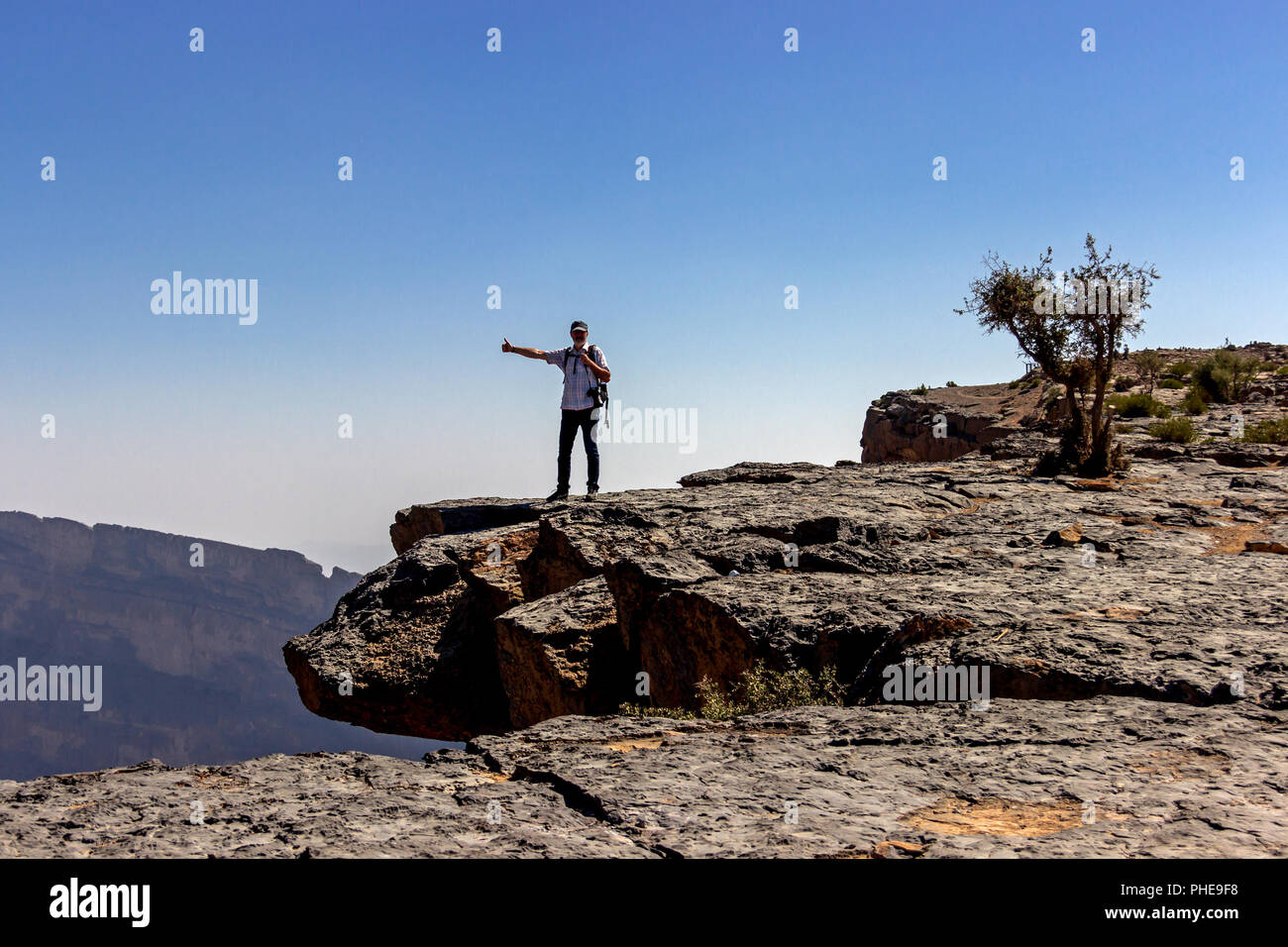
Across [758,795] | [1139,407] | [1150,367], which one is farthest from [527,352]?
[1150,367]

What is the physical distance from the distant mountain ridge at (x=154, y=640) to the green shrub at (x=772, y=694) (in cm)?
13676

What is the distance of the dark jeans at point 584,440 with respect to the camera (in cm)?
1198

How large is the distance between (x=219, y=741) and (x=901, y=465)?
494 ft

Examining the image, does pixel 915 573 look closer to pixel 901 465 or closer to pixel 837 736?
pixel 837 736

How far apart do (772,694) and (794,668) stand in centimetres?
47

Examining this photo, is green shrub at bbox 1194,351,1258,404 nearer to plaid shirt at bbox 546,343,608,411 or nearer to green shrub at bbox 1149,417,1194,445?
green shrub at bbox 1149,417,1194,445

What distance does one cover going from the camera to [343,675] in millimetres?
11070

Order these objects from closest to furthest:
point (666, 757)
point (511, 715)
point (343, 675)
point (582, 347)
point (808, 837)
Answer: point (808, 837) → point (666, 757) → point (511, 715) → point (343, 675) → point (582, 347)

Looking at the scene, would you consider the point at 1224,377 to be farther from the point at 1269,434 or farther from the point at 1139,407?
the point at 1269,434

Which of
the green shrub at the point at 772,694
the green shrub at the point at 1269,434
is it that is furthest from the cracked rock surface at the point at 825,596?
the green shrub at the point at 1269,434

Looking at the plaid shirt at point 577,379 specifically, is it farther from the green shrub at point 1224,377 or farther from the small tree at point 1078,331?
the green shrub at point 1224,377

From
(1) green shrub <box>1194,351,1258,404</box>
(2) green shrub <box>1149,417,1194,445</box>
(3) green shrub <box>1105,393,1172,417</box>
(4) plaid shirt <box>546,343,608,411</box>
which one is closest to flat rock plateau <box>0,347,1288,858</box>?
(4) plaid shirt <box>546,343,608,411</box>

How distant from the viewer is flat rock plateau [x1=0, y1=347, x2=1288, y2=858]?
3498mm

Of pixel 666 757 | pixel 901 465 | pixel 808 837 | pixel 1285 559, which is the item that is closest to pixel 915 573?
pixel 1285 559
